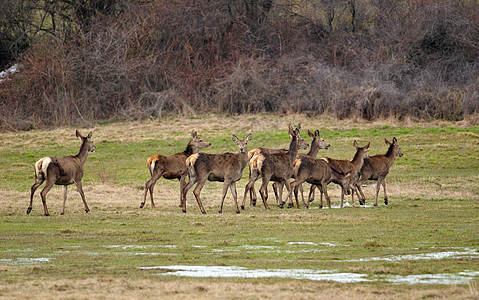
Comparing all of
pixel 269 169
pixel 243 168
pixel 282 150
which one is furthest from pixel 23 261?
pixel 282 150

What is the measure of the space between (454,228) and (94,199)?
36.5 feet

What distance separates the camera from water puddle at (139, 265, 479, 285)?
9.53 meters

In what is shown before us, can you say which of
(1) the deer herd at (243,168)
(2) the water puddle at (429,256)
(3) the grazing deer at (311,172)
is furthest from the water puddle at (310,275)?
(3) the grazing deer at (311,172)

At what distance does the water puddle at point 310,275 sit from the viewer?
375 inches

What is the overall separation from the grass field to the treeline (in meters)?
9.87

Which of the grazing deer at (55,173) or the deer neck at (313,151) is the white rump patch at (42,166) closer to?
the grazing deer at (55,173)

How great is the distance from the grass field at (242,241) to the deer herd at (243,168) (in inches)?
26.7

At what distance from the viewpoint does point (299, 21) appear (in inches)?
1991

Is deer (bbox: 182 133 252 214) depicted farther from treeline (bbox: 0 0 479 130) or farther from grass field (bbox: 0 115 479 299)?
treeline (bbox: 0 0 479 130)

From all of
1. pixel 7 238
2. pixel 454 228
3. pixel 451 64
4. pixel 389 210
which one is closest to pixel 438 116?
pixel 451 64

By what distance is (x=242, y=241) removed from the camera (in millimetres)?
13555

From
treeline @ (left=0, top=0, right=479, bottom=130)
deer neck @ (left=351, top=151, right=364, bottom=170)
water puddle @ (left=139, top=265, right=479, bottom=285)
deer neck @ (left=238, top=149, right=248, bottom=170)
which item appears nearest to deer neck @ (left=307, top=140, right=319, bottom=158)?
deer neck @ (left=351, top=151, right=364, bottom=170)

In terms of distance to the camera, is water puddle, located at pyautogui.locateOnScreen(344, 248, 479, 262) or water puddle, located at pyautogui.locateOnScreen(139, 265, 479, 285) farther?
water puddle, located at pyautogui.locateOnScreen(344, 248, 479, 262)

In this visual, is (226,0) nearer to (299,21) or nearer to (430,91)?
(299,21)
